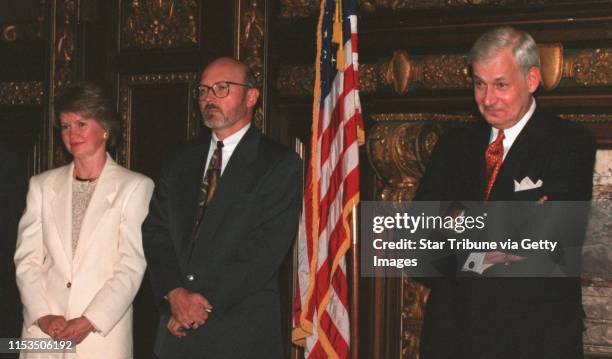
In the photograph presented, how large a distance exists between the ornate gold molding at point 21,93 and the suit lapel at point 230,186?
99.3 inches

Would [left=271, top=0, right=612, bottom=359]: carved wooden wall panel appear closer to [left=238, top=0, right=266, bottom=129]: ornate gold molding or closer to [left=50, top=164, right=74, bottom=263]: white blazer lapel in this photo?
[left=238, top=0, right=266, bottom=129]: ornate gold molding

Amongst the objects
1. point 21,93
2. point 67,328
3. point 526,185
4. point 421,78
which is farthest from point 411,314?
point 21,93

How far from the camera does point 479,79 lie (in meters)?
3.67

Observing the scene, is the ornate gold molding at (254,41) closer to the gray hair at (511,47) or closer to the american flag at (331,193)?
the american flag at (331,193)

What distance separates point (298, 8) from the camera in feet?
17.6

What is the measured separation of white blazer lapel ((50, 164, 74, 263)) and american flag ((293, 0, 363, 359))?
1.13 metres

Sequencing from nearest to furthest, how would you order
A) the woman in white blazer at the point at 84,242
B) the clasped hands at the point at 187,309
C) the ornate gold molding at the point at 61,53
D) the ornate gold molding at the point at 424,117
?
the clasped hands at the point at 187,309 < the woman in white blazer at the point at 84,242 < the ornate gold molding at the point at 424,117 < the ornate gold molding at the point at 61,53

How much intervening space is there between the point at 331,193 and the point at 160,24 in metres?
1.86

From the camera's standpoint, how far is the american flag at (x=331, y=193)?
4605 millimetres

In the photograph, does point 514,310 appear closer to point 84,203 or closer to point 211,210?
point 211,210

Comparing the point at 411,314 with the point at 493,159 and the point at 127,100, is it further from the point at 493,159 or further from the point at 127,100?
the point at 127,100

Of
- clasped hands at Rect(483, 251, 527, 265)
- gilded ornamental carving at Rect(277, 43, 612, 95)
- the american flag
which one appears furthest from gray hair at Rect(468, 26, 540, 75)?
the american flag

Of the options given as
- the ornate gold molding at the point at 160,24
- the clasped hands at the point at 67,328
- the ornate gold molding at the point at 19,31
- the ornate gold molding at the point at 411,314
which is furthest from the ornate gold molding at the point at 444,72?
the ornate gold molding at the point at 19,31

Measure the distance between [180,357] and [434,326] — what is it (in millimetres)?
1159
